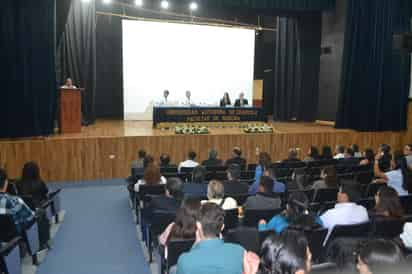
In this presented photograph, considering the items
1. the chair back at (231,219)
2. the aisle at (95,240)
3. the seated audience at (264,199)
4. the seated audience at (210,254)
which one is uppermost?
the seated audience at (210,254)

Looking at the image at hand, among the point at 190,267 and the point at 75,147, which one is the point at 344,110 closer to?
the point at 75,147

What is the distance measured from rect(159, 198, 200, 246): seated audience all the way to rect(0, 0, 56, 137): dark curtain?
612 centimetres

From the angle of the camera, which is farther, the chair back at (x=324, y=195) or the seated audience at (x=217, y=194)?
the chair back at (x=324, y=195)

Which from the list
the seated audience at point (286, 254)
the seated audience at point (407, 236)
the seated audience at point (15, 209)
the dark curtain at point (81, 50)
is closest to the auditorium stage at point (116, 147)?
the dark curtain at point (81, 50)

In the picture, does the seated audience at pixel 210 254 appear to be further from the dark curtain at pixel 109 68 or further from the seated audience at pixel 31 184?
the dark curtain at pixel 109 68

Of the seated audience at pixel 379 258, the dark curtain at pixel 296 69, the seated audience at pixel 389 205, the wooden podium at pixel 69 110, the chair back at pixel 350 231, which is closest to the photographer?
the seated audience at pixel 379 258

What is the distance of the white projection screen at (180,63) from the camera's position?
12.8m

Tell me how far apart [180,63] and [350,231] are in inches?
415

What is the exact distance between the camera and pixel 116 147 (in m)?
8.55

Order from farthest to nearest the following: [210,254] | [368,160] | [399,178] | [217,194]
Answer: [368,160] < [399,178] < [217,194] < [210,254]

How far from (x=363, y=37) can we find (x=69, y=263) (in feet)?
33.5

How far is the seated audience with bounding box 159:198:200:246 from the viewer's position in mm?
2887

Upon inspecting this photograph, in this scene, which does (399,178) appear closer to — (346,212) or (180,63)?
(346,212)

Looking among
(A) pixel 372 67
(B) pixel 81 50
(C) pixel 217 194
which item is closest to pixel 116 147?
(B) pixel 81 50
